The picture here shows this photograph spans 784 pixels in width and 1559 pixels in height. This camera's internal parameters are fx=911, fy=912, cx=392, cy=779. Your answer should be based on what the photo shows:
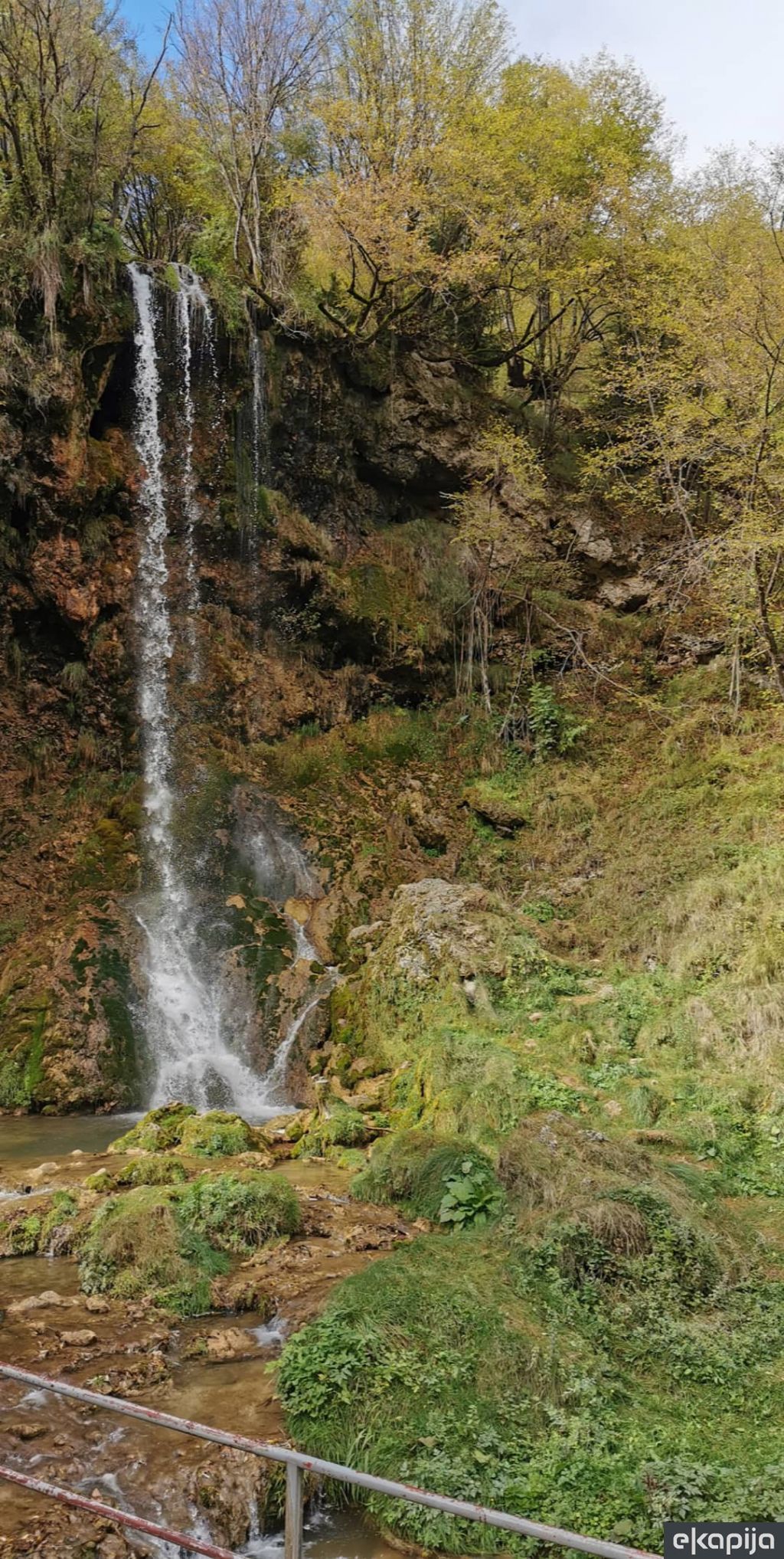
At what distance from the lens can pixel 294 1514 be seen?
269 centimetres

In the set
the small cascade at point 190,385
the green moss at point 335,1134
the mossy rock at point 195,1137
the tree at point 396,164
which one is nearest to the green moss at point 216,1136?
the mossy rock at point 195,1137

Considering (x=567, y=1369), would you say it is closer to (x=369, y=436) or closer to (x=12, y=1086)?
(x=12, y=1086)

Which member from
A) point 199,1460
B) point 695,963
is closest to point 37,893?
point 695,963

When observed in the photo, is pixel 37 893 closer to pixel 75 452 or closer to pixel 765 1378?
pixel 75 452

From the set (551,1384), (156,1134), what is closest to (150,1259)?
(551,1384)

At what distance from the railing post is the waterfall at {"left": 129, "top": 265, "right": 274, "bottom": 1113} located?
27.9ft

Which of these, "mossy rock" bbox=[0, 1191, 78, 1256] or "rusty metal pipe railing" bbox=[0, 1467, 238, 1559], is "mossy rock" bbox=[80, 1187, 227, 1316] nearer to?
"mossy rock" bbox=[0, 1191, 78, 1256]

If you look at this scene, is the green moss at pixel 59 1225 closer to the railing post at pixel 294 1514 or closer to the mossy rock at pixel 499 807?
the railing post at pixel 294 1514

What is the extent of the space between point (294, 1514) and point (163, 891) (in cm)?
1183

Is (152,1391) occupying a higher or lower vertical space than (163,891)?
lower

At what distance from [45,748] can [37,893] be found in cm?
311

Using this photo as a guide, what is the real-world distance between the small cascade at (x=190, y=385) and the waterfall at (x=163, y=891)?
1.42 feet

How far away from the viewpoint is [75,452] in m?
15.8

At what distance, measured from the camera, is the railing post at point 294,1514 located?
105 inches
